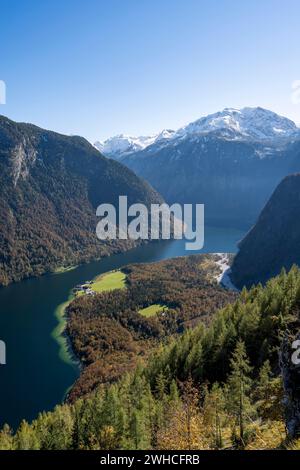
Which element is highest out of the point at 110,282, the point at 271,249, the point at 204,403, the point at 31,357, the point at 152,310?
the point at 271,249

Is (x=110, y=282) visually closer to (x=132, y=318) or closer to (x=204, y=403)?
(x=132, y=318)

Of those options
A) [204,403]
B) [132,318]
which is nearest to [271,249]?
[132,318]

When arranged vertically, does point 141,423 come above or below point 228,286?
above

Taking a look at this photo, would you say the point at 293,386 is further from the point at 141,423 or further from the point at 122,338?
the point at 122,338
